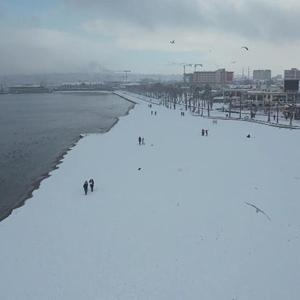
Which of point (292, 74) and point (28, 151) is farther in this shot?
point (292, 74)

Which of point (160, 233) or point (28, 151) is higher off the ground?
point (160, 233)

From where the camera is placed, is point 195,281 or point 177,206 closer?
point 195,281

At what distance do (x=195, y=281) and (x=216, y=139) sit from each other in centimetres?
2222

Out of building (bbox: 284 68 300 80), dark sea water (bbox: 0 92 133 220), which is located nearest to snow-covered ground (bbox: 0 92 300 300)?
dark sea water (bbox: 0 92 133 220)

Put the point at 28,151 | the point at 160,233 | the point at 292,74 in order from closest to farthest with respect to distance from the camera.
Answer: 1. the point at 160,233
2. the point at 28,151
3. the point at 292,74

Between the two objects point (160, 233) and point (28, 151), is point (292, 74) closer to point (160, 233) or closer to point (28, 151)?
point (28, 151)

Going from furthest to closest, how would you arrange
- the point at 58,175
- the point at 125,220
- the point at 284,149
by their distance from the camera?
the point at 284,149 < the point at 58,175 < the point at 125,220

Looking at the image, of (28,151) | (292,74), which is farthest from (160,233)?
(292,74)

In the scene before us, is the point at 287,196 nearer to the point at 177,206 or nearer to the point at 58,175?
the point at 177,206

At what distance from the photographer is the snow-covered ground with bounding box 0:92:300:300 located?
30.3ft

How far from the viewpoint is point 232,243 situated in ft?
36.9

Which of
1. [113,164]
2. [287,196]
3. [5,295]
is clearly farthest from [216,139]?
[5,295]

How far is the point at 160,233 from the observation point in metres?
12.1

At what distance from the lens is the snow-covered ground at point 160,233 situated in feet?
30.3
